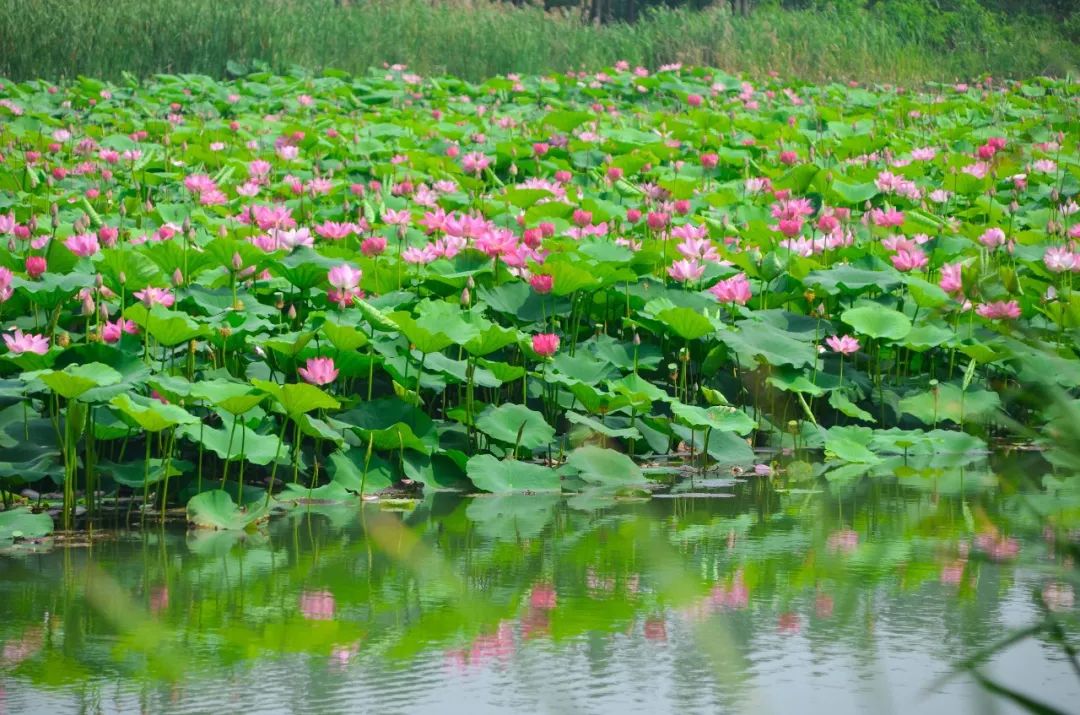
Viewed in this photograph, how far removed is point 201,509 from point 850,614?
151cm

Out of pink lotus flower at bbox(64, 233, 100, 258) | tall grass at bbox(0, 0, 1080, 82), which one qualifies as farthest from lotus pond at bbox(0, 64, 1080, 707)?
tall grass at bbox(0, 0, 1080, 82)

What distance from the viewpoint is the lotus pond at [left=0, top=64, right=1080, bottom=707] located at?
2.60 m

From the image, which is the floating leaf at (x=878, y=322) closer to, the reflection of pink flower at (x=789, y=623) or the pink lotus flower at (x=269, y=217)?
the pink lotus flower at (x=269, y=217)

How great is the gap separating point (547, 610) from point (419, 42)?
13697 mm

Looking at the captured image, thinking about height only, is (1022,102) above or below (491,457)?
above

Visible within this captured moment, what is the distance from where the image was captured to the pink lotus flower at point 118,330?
3.73m

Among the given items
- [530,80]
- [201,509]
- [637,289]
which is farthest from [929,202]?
[530,80]

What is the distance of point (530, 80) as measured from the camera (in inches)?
522

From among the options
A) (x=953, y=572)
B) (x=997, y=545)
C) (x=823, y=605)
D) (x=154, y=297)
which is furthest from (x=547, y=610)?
(x=154, y=297)

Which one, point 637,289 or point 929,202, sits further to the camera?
point 929,202

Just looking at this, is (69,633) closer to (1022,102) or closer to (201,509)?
(201,509)

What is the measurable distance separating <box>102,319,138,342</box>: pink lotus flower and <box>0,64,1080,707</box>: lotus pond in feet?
0.05

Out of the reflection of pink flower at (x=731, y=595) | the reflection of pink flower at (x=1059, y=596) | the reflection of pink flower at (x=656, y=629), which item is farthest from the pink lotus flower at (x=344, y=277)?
the reflection of pink flower at (x=1059, y=596)

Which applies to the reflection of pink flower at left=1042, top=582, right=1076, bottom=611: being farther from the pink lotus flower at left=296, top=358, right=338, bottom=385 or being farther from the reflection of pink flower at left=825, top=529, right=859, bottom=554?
the pink lotus flower at left=296, top=358, right=338, bottom=385
